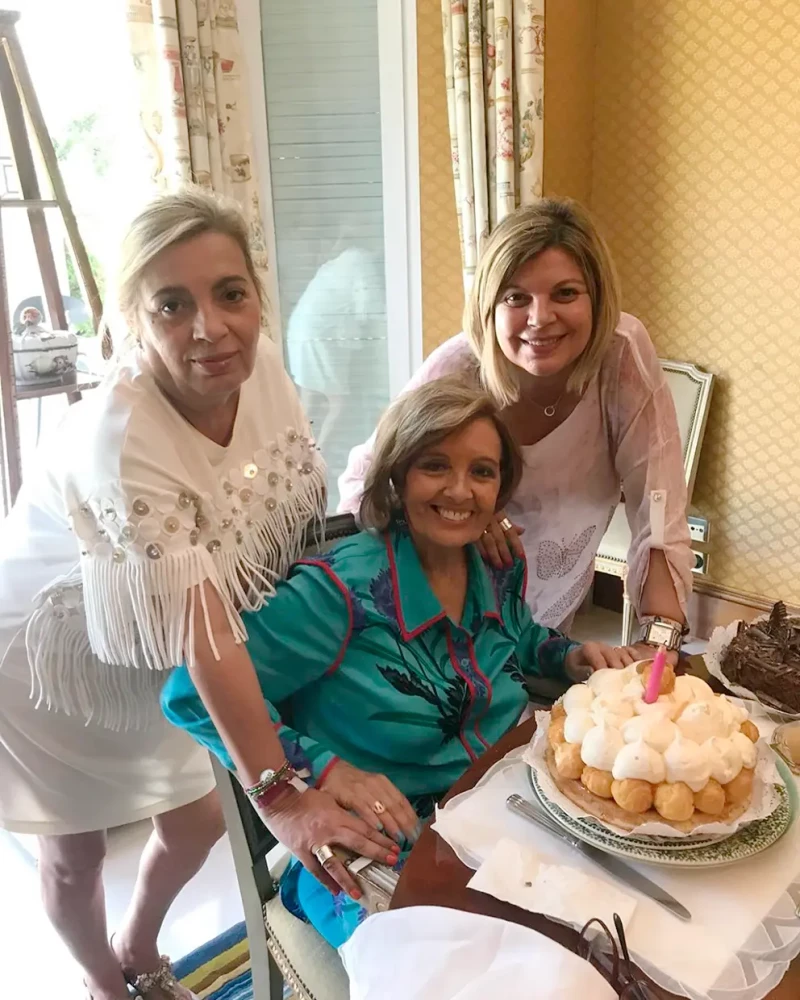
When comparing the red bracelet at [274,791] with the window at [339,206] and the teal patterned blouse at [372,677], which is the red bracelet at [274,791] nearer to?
the teal patterned blouse at [372,677]

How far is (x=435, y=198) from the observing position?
284cm

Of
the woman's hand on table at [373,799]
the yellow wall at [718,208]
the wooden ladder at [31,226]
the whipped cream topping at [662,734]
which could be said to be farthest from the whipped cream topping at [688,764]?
the yellow wall at [718,208]

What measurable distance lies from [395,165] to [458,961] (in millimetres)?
2536

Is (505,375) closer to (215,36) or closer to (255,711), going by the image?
(255,711)

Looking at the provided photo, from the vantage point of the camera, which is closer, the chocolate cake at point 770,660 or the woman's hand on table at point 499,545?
the chocolate cake at point 770,660

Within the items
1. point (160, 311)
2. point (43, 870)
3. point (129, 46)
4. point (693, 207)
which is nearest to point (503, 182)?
point (693, 207)

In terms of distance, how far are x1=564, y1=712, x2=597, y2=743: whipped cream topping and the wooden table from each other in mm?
181

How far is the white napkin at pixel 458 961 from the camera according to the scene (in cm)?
75

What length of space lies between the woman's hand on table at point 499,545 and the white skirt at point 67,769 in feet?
2.15

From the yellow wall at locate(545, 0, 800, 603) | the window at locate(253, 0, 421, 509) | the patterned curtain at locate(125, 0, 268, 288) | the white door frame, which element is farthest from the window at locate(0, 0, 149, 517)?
the yellow wall at locate(545, 0, 800, 603)

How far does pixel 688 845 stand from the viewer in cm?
91

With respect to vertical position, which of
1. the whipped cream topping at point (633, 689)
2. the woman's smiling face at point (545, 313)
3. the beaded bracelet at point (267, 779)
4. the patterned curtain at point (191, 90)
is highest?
the patterned curtain at point (191, 90)

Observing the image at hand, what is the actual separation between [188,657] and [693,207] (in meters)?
2.57

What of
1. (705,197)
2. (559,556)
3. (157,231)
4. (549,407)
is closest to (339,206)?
(705,197)
